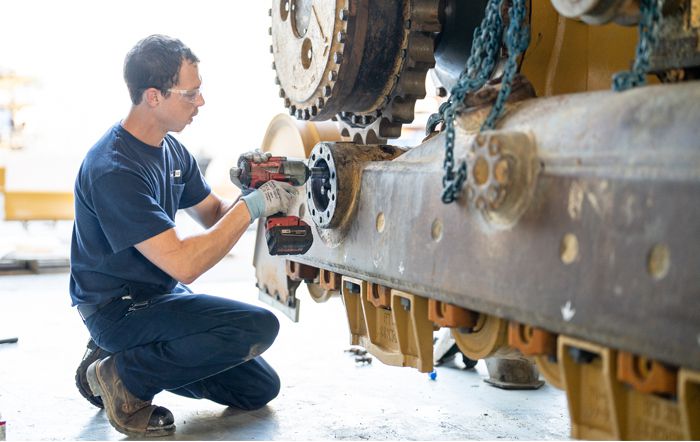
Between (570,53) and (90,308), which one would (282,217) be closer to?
(90,308)

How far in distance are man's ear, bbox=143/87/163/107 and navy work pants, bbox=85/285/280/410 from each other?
2.26 feet

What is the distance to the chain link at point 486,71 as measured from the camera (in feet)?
5.51

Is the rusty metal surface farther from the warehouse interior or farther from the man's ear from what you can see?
the man's ear

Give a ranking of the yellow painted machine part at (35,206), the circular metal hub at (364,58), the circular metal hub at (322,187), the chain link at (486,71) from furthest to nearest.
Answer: the yellow painted machine part at (35,206) < the circular metal hub at (364,58) < the circular metal hub at (322,187) < the chain link at (486,71)

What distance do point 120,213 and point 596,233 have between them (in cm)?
170

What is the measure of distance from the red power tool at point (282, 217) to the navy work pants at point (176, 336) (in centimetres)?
44

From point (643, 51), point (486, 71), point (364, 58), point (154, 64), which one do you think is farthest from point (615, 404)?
point (154, 64)

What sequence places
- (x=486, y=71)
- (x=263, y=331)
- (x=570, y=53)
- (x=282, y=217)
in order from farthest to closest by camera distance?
(x=263, y=331), (x=282, y=217), (x=570, y=53), (x=486, y=71)

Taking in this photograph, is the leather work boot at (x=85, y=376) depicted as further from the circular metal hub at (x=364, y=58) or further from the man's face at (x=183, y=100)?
the circular metal hub at (x=364, y=58)

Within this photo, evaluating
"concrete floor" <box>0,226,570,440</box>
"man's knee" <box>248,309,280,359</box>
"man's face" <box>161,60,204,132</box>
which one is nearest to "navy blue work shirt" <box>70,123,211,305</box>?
"man's face" <box>161,60,204,132</box>

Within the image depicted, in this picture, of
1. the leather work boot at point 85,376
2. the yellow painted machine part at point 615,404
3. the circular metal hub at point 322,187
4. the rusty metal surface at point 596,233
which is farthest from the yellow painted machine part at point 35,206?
the yellow painted machine part at point 615,404

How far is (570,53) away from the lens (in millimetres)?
2365

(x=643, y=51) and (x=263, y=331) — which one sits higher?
(x=643, y=51)

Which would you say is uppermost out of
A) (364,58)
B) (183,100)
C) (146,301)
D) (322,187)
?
(364,58)
